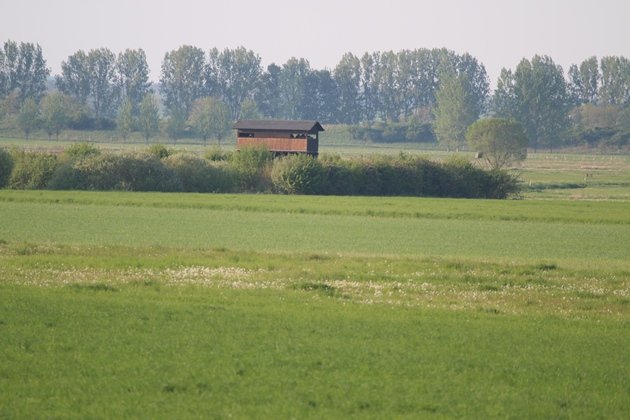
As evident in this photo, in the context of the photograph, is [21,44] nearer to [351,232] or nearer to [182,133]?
[182,133]

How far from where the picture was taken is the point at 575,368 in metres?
14.3

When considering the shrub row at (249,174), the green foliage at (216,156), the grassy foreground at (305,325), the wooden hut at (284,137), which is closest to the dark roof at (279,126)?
the wooden hut at (284,137)

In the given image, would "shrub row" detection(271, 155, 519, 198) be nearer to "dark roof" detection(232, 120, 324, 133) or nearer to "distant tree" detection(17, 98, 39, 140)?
"dark roof" detection(232, 120, 324, 133)

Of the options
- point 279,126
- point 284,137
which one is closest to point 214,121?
point 279,126

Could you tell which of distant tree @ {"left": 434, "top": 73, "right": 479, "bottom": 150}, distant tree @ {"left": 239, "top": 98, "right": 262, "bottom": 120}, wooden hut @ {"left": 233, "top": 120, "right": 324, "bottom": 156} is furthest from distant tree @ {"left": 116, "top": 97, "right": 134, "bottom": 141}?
wooden hut @ {"left": 233, "top": 120, "right": 324, "bottom": 156}

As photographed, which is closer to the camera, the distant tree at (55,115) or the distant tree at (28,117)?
the distant tree at (55,115)

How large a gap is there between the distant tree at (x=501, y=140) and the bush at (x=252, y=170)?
6205 cm

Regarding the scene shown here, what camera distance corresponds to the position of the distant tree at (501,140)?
13300cm

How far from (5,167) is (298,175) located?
71.9 ft

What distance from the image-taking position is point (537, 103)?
172 m

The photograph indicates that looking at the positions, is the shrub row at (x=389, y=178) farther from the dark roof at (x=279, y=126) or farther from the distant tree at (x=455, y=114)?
the distant tree at (x=455, y=114)

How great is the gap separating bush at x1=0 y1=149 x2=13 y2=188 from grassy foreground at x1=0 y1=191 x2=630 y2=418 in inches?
1364

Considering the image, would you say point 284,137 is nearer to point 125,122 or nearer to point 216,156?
point 216,156

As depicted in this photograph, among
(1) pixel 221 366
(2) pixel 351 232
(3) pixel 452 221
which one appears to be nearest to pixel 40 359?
(1) pixel 221 366
